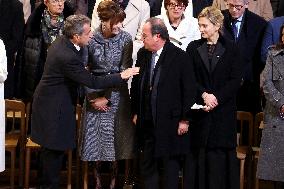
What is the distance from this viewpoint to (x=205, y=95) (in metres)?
5.45

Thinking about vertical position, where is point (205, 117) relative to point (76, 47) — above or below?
below

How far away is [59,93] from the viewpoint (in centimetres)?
Result: 534

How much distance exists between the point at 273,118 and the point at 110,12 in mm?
1620

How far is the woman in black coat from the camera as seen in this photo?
5.44m

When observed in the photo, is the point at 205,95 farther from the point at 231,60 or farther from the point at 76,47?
the point at 76,47

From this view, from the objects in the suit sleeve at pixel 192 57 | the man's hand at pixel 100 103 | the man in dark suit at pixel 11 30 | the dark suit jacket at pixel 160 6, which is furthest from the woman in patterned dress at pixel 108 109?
the man in dark suit at pixel 11 30

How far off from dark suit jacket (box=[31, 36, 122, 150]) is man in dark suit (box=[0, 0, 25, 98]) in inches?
45.2

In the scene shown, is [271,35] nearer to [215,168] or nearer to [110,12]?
[215,168]

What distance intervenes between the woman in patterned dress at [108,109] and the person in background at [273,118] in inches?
44.7

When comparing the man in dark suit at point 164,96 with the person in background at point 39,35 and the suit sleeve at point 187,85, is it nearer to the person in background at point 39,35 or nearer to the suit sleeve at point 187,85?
the suit sleeve at point 187,85

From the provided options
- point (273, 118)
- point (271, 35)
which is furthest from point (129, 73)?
point (271, 35)

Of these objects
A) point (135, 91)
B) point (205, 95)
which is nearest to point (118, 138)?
point (135, 91)

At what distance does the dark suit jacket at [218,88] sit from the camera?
546 cm

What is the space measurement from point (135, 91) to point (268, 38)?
1.43 m
